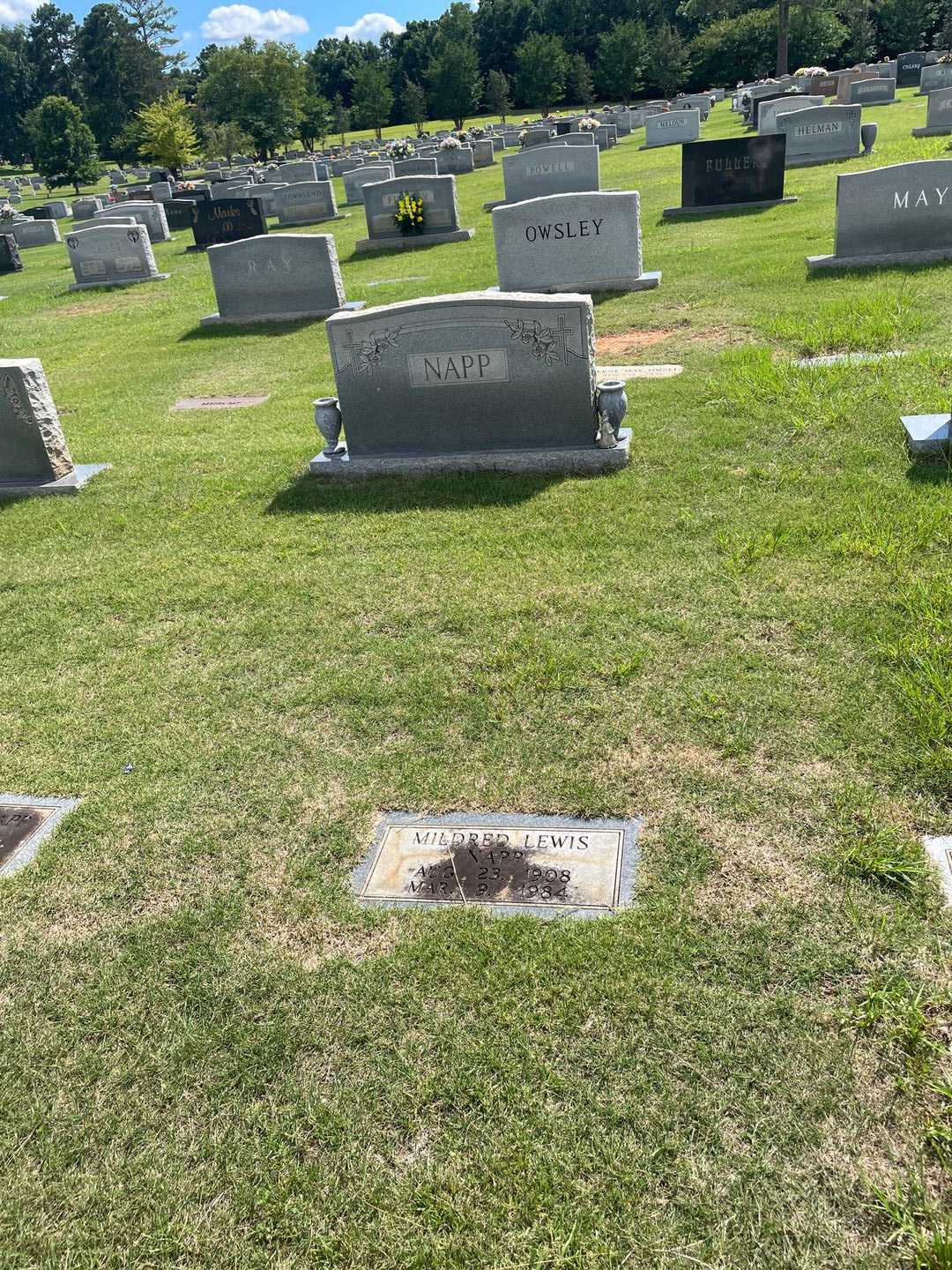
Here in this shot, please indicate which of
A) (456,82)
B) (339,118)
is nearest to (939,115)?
(456,82)

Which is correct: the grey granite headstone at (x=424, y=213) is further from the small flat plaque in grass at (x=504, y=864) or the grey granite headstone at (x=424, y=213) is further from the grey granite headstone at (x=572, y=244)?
the small flat plaque in grass at (x=504, y=864)

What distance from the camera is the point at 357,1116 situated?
2666mm

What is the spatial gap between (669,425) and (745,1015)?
5700 millimetres

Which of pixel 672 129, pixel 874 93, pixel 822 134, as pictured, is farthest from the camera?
pixel 672 129

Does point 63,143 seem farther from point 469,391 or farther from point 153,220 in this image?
point 469,391

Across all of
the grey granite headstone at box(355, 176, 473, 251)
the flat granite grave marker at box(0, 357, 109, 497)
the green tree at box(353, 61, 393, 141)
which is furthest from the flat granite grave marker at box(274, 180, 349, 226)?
the green tree at box(353, 61, 393, 141)

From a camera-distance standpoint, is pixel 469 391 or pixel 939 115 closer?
pixel 469 391

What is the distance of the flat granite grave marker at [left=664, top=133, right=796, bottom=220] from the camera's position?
16.8 m

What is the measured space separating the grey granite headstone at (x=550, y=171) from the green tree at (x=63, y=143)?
1609 inches

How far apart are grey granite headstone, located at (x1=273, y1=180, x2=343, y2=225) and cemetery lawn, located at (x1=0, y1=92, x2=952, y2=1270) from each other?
21.0 metres

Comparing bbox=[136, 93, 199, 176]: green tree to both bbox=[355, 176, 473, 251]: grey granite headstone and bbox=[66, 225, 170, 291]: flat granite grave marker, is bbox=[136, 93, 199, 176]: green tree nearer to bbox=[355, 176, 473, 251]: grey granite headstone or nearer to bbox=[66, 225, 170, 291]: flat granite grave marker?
bbox=[66, 225, 170, 291]: flat granite grave marker

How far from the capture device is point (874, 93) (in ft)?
105

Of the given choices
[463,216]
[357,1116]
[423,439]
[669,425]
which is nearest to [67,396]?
[423,439]

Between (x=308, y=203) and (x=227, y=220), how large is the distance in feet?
18.6
